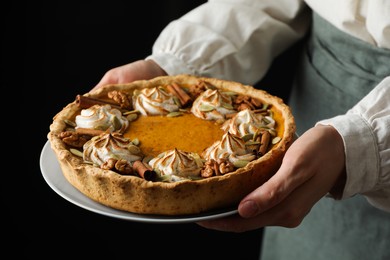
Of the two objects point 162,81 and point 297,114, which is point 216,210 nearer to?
point 162,81

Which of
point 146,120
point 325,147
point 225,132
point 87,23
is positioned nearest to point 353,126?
point 325,147

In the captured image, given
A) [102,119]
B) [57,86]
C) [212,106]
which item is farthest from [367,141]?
[57,86]

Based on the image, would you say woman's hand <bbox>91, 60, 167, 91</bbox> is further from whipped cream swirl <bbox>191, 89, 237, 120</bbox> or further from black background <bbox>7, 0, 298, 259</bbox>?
black background <bbox>7, 0, 298, 259</bbox>

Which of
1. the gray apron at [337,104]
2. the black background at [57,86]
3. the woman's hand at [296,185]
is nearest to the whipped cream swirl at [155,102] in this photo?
the woman's hand at [296,185]

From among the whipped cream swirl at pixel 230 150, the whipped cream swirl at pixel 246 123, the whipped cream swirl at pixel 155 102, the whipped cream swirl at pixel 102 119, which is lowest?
the whipped cream swirl at pixel 246 123

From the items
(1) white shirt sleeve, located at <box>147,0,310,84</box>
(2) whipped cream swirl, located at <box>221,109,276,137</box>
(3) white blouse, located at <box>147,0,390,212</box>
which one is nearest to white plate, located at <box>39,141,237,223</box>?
(2) whipped cream swirl, located at <box>221,109,276,137</box>

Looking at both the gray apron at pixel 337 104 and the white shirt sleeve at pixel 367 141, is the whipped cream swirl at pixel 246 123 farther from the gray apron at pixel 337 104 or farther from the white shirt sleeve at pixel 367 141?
the gray apron at pixel 337 104
